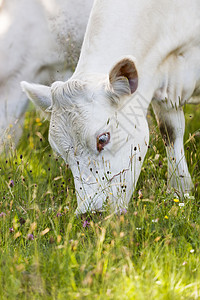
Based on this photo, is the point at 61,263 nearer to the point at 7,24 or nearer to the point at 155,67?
the point at 155,67

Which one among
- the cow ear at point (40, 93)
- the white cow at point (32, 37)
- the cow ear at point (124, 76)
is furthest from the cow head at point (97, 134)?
the white cow at point (32, 37)

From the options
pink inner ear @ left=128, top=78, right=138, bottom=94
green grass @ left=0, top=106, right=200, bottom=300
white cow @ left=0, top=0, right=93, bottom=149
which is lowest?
green grass @ left=0, top=106, right=200, bottom=300

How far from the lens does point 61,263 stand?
9.49ft

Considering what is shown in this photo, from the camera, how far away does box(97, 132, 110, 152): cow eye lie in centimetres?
372

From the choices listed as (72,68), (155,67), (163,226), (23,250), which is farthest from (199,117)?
(23,250)

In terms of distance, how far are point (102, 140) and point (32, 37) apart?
7.00 feet

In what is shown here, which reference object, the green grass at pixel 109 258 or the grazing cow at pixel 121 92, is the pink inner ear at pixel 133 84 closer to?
the grazing cow at pixel 121 92

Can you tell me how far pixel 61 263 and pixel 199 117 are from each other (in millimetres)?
3968

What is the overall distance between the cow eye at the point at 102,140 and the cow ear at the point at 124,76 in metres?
0.35

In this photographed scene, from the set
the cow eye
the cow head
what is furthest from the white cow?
the cow eye

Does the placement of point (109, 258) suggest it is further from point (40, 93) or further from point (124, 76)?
point (40, 93)

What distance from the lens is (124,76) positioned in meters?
3.86

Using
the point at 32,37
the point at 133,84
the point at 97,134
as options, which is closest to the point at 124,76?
the point at 133,84

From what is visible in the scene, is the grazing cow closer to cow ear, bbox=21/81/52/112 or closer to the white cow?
cow ear, bbox=21/81/52/112
